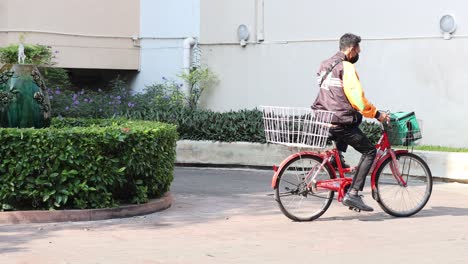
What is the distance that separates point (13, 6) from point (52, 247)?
29.4 feet

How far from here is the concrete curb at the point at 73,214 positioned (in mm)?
7609

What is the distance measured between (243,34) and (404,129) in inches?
292

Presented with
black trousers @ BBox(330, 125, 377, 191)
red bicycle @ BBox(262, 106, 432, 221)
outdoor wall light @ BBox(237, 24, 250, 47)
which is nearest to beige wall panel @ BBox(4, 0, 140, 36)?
outdoor wall light @ BBox(237, 24, 250, 47)

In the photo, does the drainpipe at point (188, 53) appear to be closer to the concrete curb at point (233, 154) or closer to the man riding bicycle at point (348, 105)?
the concrete curb at point (233, 154)

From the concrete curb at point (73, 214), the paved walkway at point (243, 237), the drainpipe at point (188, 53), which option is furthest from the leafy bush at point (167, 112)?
the concrete curb at point (73, 214)

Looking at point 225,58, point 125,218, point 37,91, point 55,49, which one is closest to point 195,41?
point 225,58

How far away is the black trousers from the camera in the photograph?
7902 mm

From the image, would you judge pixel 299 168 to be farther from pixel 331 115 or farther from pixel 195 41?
pixel 195 41

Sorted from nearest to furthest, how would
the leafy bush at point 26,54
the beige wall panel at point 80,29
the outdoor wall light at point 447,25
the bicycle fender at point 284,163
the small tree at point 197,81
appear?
the bicycle fender at point 284,163 < the leafy bush at point 26,54 < the outdoor wall light at point 447,25 < the beige wall panel at point 80,29 < the small tree at point 197,81

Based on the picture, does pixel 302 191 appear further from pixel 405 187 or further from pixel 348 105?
pixel 405 187

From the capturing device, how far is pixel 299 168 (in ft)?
26.3

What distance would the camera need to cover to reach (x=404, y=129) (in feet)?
26.5

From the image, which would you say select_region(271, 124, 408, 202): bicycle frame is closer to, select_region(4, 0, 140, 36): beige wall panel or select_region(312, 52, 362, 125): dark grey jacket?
select_region(312, 52, 362, 125): dark grey jacket

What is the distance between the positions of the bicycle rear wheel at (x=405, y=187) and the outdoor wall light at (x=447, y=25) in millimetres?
4655
